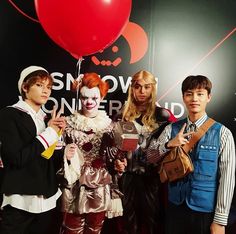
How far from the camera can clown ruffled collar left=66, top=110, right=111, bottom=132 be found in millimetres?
2500

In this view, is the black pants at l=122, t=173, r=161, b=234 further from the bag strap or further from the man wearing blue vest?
the bag strap

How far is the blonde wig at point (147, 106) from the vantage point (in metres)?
2.68

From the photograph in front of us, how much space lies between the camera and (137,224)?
2748mm

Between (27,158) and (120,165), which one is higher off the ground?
(27,158)

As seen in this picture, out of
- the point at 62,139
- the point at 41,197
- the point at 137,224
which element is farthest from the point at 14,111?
the point at 137,224

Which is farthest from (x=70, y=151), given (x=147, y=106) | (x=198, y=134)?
(x=198, y=134)

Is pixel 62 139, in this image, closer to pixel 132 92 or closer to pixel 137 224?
pixel 132 92

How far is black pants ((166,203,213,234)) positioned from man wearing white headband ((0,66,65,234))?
2.69ft

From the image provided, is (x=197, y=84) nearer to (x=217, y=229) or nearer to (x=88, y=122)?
(x=88, y=122)

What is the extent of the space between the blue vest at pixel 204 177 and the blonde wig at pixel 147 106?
0.49m

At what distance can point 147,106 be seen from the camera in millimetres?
2734

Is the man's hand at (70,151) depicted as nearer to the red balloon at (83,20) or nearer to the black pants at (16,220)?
the black pants at (16,220)

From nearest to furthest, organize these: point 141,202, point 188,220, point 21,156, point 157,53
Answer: point 21,156 → point 188,220 → point 141,202 → point 157,53

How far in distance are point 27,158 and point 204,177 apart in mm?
1121
